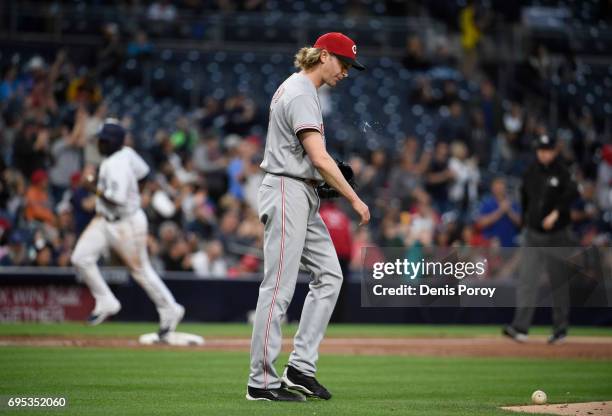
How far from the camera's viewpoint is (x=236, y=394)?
7707mm

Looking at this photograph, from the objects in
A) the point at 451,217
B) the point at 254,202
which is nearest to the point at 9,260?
the point at 254,202

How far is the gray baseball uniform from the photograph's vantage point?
7191 mm

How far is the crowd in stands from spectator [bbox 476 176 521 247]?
0.08ft

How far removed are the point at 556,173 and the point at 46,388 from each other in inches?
329

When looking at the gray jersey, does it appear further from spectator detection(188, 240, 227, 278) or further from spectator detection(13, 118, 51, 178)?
spectator detection(13, 118, 51, 178)

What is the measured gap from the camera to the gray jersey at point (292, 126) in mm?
7199

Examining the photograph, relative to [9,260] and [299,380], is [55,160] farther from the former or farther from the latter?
[299,380]

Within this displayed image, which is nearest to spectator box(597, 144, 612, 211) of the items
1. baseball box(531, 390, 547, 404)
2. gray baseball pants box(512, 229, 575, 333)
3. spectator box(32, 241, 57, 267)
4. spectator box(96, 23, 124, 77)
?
gray baseball pants box(512, 229, 575, 333)

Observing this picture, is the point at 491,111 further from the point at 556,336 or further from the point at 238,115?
the point at 556,336

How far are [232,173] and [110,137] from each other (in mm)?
8261

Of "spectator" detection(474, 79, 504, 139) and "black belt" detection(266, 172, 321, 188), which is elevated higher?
"spectator" detection(474, 79, 504, 139)

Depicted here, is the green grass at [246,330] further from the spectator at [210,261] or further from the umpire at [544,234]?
the umpire at [544,234]

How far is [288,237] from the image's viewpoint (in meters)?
7.26

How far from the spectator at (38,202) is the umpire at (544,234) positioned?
8.02 meters
